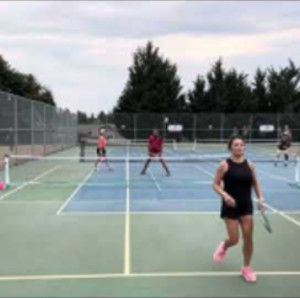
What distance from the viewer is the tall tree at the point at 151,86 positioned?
8006 cm

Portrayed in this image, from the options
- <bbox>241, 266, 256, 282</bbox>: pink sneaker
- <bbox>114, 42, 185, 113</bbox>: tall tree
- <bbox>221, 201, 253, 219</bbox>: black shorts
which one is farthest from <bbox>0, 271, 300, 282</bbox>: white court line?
<bbox>114, 42, 185, 113</bbox>: tall tree

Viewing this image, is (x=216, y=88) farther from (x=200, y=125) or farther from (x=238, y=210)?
(x=238, y=210)

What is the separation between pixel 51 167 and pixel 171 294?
22844 millimetres

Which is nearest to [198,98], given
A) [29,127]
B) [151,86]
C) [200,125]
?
[151,86]

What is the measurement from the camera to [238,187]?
27.7ft

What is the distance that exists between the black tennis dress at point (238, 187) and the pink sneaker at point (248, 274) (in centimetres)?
62

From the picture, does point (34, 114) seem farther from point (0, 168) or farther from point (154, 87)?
point (154, 87)

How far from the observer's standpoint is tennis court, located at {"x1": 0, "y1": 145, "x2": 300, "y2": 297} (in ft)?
26.9

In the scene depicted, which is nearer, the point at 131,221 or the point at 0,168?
the point at 131,221

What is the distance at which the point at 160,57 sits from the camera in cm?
8469

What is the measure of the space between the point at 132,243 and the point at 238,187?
292 centimetres

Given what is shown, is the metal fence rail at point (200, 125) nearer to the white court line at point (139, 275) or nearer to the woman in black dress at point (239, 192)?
the white court line at point (139, 275)

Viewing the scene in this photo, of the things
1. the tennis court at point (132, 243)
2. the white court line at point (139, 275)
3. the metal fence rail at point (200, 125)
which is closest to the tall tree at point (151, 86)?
the metal fence rail at point (200, 125)

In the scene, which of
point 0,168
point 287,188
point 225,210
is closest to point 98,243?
point 225,210
